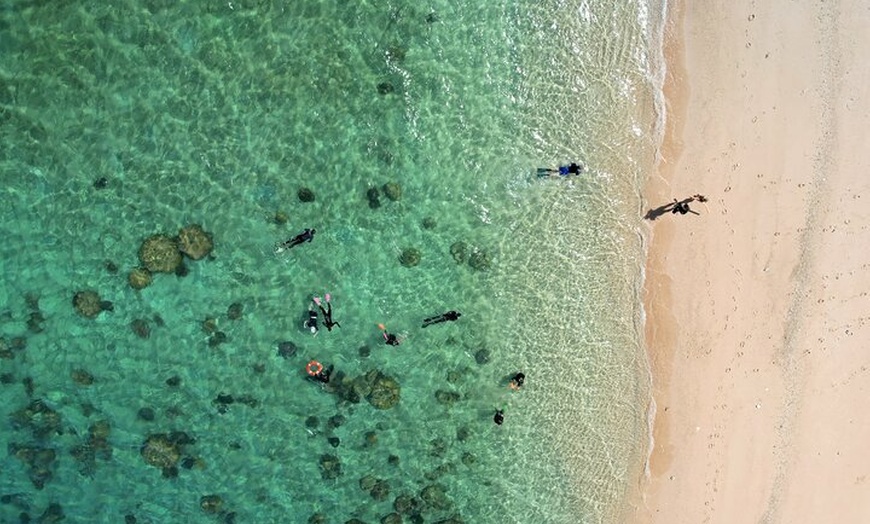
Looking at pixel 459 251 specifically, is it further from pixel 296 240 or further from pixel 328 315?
pixel 296 240

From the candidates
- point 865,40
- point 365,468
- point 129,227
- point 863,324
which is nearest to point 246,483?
point 365,468

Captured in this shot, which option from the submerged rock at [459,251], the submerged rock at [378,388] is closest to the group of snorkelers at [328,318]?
the submerged rock at [378,388]

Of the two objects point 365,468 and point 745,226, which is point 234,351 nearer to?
point 365,468

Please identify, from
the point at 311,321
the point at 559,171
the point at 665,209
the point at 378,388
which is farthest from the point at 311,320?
the point at 665,209

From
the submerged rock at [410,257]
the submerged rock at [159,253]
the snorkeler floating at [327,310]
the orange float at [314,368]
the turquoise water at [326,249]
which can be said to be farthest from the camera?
the orange float at [314,368]

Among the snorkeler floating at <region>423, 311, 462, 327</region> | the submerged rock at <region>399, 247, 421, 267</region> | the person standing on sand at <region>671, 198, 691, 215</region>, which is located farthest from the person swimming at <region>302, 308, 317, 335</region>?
the person standing on sand at <region>671, 198, 691, 215</region>

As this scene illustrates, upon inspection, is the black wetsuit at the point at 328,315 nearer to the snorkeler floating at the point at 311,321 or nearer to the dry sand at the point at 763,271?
the snorkeler floating at the point at 311,321
